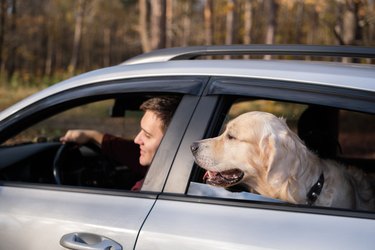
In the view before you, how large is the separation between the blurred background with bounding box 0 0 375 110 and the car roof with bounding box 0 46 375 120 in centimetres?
471

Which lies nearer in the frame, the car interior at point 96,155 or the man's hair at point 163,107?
the man's hair at point 163,107

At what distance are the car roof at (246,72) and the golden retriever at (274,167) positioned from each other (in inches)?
12.0

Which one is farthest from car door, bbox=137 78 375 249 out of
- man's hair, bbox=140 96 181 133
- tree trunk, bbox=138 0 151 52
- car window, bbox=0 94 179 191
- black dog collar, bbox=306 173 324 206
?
tree trunk, bbox=138 0 151 52

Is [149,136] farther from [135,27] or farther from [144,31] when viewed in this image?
[135,27]

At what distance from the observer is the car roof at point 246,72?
2.05 metres

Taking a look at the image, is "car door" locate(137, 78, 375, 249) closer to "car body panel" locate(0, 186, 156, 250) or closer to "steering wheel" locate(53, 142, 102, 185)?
"car body panel" locate(0, 186, 156, 250)

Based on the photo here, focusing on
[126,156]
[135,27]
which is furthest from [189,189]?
[135,27]

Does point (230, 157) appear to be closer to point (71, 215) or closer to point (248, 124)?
point (248, 124)

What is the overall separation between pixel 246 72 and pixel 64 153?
1953 millimetres

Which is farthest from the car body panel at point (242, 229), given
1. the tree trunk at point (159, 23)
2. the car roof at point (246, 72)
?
the tree trunk at point (159, 23)

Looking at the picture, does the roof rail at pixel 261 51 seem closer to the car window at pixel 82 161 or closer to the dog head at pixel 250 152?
the dog head at pixel 250 152

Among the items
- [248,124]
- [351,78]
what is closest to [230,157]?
[248,124]

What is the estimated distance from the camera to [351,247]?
5.68 feet

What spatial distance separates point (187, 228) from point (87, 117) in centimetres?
1062
